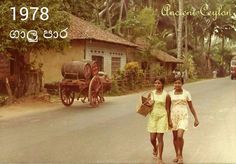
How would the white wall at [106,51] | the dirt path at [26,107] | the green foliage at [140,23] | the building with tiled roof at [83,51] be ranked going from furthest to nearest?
1. the green foliage at [140,23]
2. the white wall at [106,51]
3. the building with tiled roof at [83,51]
4. the dirt path at [26,107]

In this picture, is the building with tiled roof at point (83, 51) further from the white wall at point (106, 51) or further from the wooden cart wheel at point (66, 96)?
the wooden cart wheel at point (66, 96)

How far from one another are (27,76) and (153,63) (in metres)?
22.3

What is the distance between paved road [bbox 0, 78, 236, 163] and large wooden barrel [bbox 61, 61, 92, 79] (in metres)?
2.43

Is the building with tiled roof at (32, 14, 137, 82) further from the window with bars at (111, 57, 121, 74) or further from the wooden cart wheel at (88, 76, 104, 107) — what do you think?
the wooden cart wheel at (88, 76, 104, 107)

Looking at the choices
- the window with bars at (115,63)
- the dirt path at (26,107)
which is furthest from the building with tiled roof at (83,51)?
the dirt path at (26,107)

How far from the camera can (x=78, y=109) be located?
54.6ft

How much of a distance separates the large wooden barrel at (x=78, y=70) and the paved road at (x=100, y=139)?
7.98 feet

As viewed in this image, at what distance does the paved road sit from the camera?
8039 millimetres

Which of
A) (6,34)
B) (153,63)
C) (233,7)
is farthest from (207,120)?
(233,7)

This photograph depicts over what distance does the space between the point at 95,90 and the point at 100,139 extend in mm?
7631

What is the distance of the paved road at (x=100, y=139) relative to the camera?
8.04m

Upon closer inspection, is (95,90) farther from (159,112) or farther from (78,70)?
(159,112)

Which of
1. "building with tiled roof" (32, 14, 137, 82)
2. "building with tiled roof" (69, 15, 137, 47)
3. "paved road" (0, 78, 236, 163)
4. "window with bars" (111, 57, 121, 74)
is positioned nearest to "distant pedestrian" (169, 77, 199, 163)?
"paved road" (0, 78, 236, 163)

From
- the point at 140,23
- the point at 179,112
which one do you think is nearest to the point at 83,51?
the point at 140,23
